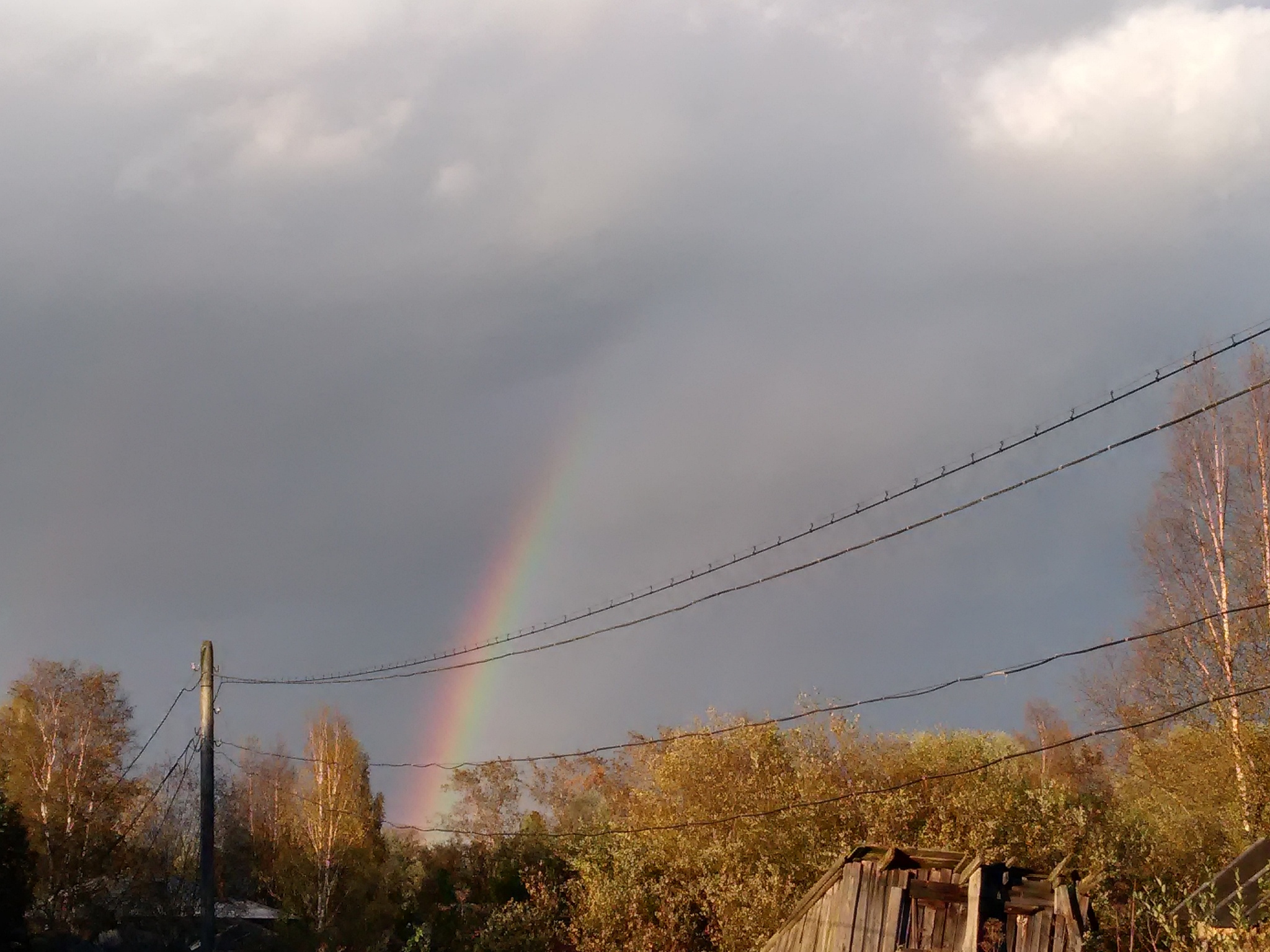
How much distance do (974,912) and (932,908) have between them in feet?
7.41

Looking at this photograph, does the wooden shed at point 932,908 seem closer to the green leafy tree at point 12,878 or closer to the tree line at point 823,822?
the tree line at point 823,822

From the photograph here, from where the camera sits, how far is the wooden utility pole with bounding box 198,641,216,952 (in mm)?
30766

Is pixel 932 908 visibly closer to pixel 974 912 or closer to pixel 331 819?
pixel 974 912

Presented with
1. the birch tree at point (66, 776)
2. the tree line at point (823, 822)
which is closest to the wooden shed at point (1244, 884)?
the tree line at point (823, 822)

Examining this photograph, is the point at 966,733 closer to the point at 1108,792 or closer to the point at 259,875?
the point at 1108,792

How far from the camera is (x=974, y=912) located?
1955cm

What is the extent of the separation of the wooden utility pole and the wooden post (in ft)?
65.3

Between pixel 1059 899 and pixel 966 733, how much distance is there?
26.8 m

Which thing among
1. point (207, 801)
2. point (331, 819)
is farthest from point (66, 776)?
point (207, 801)

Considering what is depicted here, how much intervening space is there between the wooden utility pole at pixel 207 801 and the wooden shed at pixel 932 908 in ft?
→ 50.3

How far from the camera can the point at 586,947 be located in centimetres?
3734

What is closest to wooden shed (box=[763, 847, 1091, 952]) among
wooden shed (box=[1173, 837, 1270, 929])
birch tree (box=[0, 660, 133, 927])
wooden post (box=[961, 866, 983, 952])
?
wooden post (box=[961, 866, 983, 952])

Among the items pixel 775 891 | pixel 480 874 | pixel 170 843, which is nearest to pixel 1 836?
pixel 775 891

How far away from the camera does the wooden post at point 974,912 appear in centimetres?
1944
